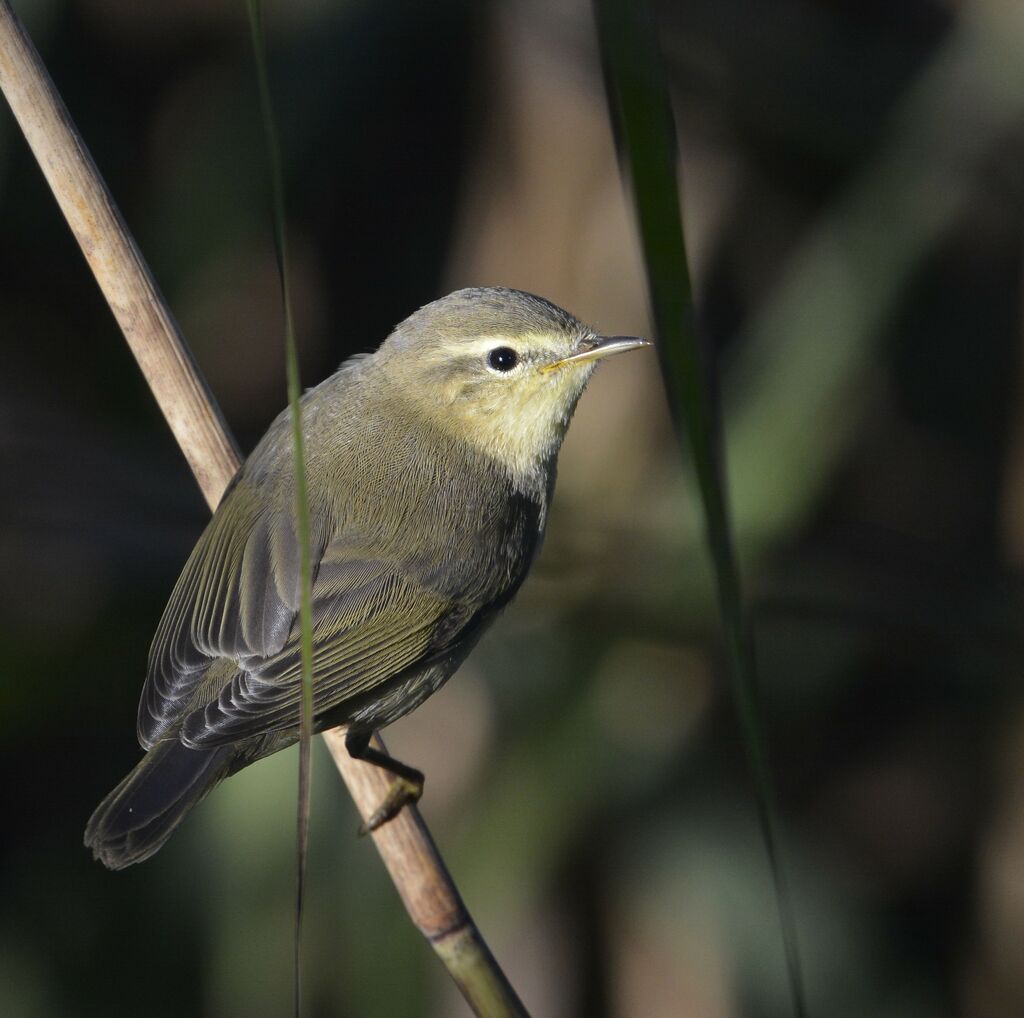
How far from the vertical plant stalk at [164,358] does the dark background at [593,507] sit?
0.88 m

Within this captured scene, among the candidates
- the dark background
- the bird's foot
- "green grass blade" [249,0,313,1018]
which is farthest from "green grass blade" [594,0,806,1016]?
the dark background

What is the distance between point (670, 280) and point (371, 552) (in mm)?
1466

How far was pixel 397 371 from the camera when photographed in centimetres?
263

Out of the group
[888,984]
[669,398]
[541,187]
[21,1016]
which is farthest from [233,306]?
[669,398]

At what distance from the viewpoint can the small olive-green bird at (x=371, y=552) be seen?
208 cm

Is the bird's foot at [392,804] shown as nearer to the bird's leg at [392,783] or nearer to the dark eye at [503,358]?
the bird's leg at [392,783]

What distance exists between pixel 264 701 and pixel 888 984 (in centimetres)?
236

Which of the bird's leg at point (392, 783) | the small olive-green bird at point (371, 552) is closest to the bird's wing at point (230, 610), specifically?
the small olive-green bird at point (371, 552)

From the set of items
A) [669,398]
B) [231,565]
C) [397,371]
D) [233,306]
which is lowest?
[669,398]

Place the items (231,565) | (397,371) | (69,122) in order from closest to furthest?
1. (69,122)
2. (231,565)
3. (397,371)

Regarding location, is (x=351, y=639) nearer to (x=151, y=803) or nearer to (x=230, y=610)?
(x=230, y=610)

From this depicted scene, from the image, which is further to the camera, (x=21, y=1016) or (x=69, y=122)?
(x=21, y=1016)

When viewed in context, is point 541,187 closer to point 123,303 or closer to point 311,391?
point 311,391

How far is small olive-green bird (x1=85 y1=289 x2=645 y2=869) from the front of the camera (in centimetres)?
208
